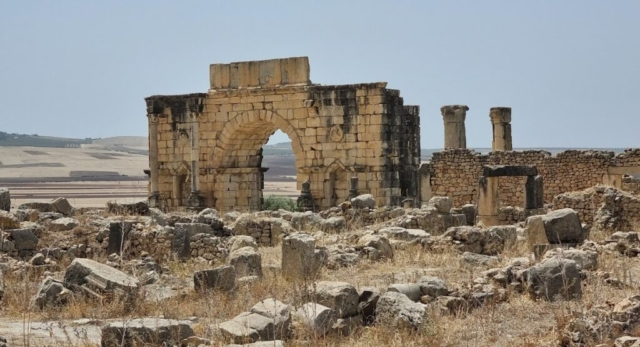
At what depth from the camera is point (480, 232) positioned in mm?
13945

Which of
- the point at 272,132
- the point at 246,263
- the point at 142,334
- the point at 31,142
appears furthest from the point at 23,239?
the point at 31,142

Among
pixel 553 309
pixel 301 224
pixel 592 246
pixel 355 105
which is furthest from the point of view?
pixel 355 105

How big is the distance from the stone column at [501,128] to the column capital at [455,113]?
90 cm

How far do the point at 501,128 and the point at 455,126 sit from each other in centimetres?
142

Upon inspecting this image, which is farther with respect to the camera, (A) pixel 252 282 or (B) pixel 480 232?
(B) pixel 480 232

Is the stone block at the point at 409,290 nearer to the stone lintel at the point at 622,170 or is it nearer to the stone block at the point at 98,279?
the stone block at the point at 98,279

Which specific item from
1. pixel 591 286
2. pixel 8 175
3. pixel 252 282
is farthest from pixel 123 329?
pixel 8 175

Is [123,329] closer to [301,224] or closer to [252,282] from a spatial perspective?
[252,282]

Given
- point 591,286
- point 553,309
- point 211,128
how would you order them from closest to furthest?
point 553,309 → point 591,286 → point 211,128

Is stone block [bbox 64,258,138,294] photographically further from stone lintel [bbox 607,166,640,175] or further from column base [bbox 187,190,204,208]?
stone lintel [bbox 607,166,640,175]

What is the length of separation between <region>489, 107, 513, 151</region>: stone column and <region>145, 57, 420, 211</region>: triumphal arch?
651 centimetres

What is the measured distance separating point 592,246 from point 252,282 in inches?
164

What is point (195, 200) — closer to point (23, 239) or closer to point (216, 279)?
point (23, 239)

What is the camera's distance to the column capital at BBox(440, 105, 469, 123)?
1177 inches
